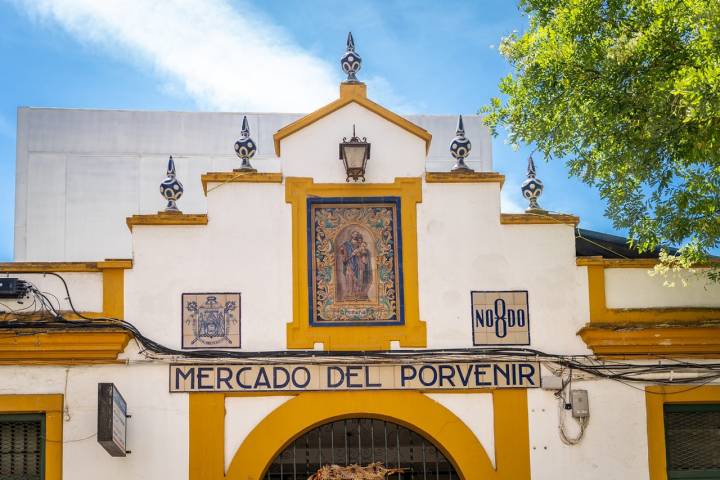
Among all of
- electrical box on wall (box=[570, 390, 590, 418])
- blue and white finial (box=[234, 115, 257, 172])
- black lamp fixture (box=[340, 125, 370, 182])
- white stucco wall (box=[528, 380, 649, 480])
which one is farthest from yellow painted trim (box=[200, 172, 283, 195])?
electrical box on wall (box=[570, 390, 590, 418])

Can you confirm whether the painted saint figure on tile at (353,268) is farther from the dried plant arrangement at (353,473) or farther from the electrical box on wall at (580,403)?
the electrical box on wall at (580,403)

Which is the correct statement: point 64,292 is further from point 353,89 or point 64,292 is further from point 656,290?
point 656,290

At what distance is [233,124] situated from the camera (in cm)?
2392

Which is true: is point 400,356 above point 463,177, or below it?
below

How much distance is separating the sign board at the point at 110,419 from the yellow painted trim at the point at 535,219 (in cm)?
504

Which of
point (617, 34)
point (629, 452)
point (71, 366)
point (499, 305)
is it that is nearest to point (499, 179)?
point (499, 305)

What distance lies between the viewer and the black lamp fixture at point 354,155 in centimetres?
1538

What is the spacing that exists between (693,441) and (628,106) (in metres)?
4.26

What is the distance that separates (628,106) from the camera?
542 inches

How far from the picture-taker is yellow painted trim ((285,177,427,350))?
15.2 metres

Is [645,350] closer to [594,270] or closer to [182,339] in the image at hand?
[594,270]

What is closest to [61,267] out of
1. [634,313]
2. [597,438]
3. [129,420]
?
[129,420]

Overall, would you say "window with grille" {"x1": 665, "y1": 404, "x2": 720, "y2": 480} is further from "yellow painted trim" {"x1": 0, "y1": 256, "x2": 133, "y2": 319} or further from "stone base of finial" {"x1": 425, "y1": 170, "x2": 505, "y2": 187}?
"yellow painted trim" {"x1": 0, "y1": 256, "x2": 133, "y2": 319}

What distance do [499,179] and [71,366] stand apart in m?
5.55
